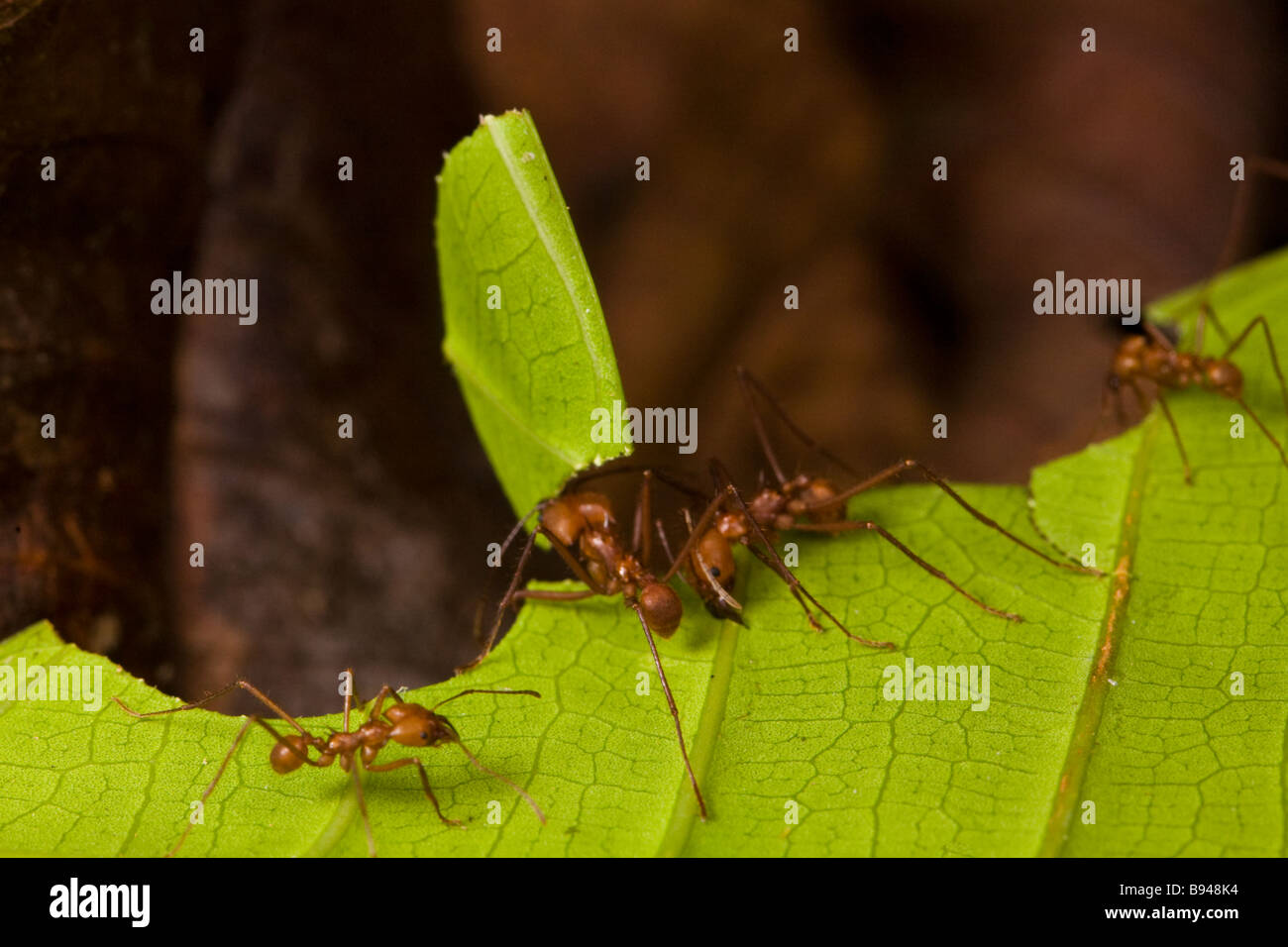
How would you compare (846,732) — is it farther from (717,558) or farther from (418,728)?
(418,728)

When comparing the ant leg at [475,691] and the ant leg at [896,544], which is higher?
the ant leg at [896,544]

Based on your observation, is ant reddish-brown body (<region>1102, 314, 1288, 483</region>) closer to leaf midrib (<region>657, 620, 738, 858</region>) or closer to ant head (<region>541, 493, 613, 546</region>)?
leaf midrib (<region>657, 620, 738, 858</region>)

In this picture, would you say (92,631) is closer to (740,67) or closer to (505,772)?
(505,772)

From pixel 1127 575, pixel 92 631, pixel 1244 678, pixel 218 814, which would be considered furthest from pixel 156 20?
pixel 1244 678

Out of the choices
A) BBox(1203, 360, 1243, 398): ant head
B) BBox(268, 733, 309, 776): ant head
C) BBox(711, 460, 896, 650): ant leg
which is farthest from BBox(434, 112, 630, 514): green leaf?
BBox(1203, 360, 1243, 398): ant head

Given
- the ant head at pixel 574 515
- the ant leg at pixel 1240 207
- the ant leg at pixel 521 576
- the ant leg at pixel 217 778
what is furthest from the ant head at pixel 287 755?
the ant leg at pixel 1240 207

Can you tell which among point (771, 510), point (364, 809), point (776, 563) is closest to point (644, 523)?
point (771, 510)

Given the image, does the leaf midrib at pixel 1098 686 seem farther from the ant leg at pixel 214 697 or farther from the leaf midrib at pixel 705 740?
the ant leg at pixel 214 697
